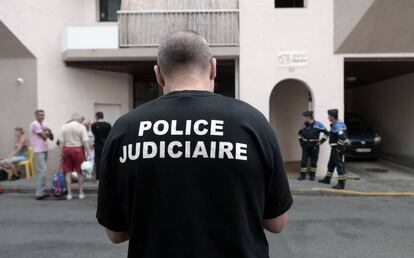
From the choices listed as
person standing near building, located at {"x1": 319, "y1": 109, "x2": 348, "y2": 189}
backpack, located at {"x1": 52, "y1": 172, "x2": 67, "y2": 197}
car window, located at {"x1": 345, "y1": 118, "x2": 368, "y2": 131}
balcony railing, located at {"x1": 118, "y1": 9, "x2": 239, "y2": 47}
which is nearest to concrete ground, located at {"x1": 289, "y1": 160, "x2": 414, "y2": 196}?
person standing near building, located at {"x1": 319, "y1": 109, "x2": 348, "y2": 189}

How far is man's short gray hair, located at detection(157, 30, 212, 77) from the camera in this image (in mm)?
1629

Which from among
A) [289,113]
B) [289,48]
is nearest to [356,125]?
[289,113]

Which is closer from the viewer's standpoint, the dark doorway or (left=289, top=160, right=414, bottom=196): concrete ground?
(left=289, top=160, right=414, bottom=196): concrete ground

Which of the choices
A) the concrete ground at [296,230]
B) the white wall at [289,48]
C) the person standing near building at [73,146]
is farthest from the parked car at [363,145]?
the person standing near building at [73,146]

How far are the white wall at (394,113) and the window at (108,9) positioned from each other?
10.2m

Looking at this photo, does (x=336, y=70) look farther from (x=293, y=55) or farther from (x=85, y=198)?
(x=85, y=198)

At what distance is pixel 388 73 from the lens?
15.8 metres

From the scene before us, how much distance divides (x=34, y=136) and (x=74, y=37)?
4194mm

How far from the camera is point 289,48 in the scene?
11922 mm

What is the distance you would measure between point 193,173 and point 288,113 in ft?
46.7

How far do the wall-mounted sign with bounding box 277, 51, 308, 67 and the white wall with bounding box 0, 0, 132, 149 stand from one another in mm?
5474

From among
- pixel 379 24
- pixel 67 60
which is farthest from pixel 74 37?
pixel 379 24

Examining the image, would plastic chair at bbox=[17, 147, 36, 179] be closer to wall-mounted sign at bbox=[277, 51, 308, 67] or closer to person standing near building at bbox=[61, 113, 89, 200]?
person standing near building at bbox=[61, 113, 89, 200]

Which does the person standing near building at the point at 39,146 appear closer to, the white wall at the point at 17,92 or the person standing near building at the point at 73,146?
the person standing near building at the point at 73,146
